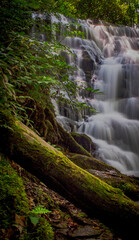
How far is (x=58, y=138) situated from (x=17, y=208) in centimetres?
410

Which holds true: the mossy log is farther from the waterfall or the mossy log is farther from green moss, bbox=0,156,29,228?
the waterfall

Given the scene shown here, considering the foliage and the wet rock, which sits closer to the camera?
the wet rock

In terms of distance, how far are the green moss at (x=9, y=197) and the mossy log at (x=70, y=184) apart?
16 centimetres

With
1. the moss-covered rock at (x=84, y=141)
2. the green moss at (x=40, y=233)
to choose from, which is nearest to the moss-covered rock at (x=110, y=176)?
the green moss at (x=40, y=233)

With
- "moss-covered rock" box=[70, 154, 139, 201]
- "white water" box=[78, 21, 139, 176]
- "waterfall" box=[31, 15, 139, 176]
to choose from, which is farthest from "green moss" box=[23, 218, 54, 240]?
"white water" box=[78, 21, 139, 176]

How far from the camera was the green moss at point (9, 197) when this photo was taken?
4.35 feet

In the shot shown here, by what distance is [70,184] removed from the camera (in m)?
1.76

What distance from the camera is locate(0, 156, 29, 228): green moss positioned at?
4.35 feet

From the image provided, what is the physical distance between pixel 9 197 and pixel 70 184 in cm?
64

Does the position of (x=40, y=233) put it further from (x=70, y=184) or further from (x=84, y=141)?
(x=84, y=141)

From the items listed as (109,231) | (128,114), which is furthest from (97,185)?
(128,114)

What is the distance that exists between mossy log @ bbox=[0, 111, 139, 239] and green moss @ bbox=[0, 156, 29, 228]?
6.3 inches

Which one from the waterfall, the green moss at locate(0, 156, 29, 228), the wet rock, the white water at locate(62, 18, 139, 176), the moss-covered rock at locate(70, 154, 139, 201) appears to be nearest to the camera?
the green moss at locate(0, 156, 29, 228)

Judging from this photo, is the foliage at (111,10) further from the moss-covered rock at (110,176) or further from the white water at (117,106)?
the moss-covered rock at (110,176)
